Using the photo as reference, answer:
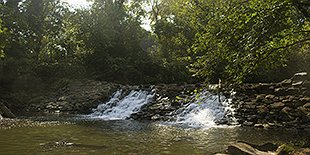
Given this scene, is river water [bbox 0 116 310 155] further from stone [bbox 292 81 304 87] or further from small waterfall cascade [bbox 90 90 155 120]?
small waterfall cascade [bbox 90 90 155 120]

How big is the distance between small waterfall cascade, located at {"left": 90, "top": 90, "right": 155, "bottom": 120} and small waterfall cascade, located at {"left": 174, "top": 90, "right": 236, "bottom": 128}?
→ 13.3ft

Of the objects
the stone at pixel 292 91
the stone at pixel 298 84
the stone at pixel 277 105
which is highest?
the stone at pixel 298 84

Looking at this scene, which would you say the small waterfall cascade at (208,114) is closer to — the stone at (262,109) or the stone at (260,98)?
the stone at (262,109)

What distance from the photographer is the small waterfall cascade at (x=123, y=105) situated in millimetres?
22902

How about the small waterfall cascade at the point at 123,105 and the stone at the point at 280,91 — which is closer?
the stone at the point at 280,91

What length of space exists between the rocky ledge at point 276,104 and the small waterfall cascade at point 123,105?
7117mm

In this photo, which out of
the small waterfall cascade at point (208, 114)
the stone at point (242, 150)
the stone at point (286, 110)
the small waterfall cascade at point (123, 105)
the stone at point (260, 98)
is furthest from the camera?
the small waterfall cascade at point (123, 105)

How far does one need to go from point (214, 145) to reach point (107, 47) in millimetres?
27550

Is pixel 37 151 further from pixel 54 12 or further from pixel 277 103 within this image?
pixel 54 12

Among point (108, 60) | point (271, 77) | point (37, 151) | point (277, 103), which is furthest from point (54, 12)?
point (37, 151)

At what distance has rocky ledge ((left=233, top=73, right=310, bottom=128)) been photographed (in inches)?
642

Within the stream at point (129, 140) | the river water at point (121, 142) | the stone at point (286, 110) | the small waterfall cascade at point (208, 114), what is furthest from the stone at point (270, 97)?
the river water at point (121, 142)

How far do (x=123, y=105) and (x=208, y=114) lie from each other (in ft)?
25.3

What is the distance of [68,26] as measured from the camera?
37.5 meters
